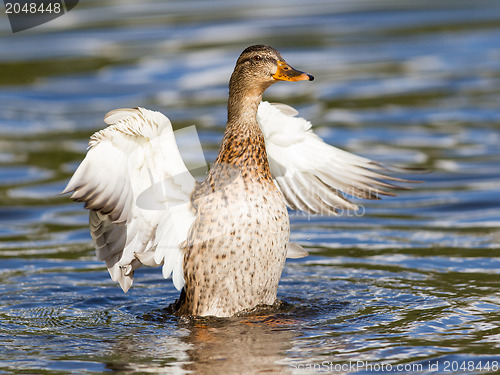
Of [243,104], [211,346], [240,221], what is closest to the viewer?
[211,346]

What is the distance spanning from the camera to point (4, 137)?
1301cm

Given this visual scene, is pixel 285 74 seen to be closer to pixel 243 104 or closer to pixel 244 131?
pixel 243 104

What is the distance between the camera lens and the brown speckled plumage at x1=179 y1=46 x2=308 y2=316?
264 inches

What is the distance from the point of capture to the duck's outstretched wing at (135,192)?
620 cm

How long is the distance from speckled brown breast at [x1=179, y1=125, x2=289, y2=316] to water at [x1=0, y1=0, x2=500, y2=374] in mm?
216

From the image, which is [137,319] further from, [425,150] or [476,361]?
[425,150]

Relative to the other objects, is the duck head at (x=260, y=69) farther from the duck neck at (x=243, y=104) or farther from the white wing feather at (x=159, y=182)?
the white wing feather at (x=159, y=182)

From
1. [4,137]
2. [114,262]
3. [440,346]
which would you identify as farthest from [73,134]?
[440,346]

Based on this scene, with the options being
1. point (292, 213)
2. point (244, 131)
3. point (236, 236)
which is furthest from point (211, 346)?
point (292, 213)

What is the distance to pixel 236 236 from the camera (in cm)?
668

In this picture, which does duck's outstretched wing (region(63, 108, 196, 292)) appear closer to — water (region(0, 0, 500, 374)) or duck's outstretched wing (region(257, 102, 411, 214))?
water (region(0, 0, 500, 374))

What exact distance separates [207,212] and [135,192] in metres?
0.57

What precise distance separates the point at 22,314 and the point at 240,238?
1.80 metres

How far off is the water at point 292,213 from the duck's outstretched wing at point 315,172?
2.17 feet
